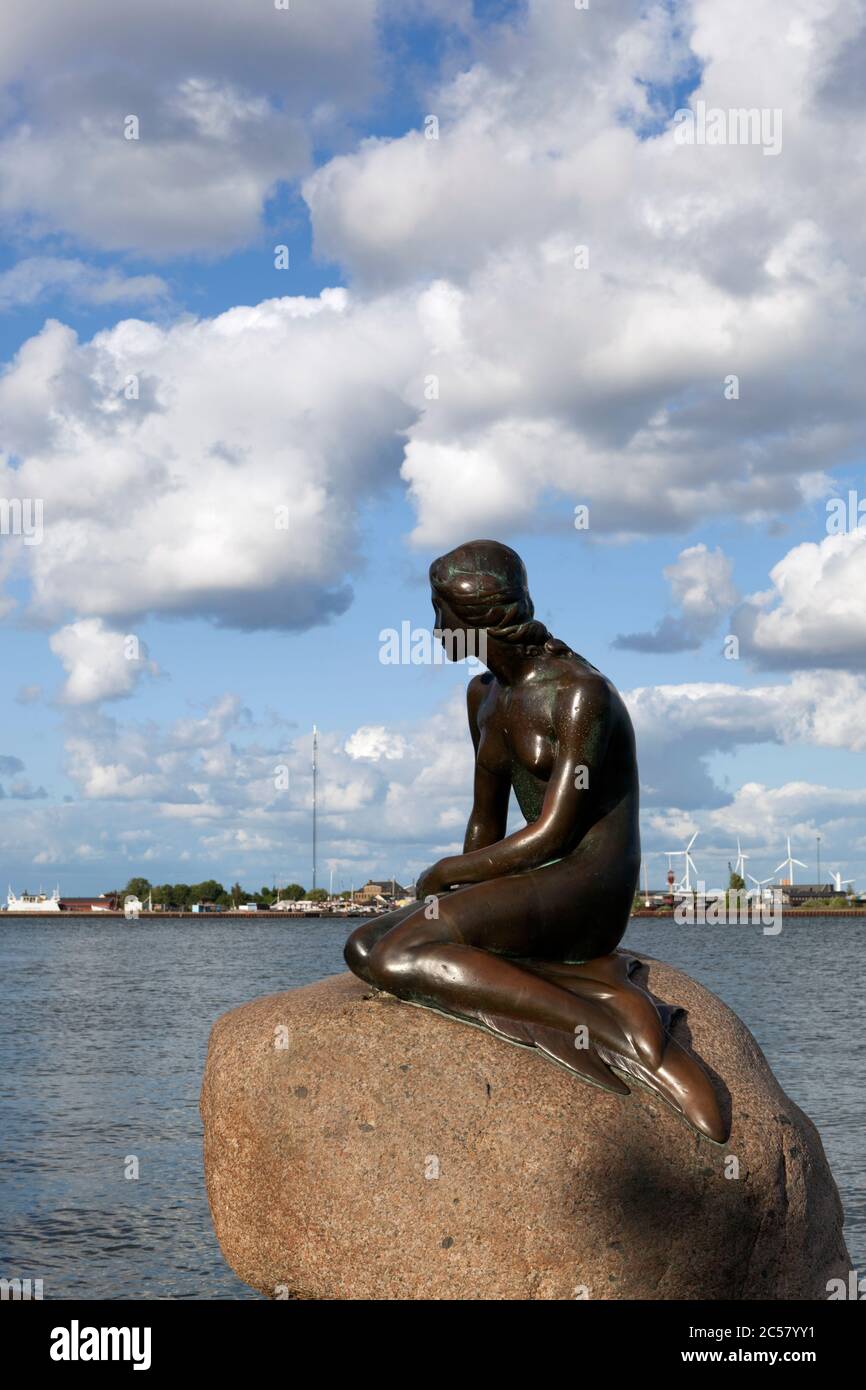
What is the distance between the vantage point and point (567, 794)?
7.31 metres

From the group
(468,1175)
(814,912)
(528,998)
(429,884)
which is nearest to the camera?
(468,1175)

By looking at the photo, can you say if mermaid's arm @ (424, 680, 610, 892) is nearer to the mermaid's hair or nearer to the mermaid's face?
the mermaid's hair

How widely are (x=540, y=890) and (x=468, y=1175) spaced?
56.1 inches

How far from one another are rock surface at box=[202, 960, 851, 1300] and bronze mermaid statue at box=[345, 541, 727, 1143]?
0.15 meters

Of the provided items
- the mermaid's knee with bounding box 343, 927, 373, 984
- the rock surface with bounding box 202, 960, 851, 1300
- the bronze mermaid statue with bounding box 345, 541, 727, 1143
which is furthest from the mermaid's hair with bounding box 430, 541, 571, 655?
the rock surface with bounding box 202, 960, 851, 1300

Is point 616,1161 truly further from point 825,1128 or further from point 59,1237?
point 825,1128

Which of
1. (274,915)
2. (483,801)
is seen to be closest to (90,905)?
(274,915)

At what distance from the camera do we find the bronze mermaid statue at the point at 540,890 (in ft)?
22.8

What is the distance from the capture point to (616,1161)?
6.64 m

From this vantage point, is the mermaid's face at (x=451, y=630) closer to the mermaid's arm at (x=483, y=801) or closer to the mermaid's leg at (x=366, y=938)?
the mermaid's arm at (x=483, y=801)

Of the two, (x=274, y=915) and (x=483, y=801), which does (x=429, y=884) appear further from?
(x=274, y=915)

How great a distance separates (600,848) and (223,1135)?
2.36 m

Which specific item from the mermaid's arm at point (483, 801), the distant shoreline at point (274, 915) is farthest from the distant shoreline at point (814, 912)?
the mermaid's arm at point (483, 801)
